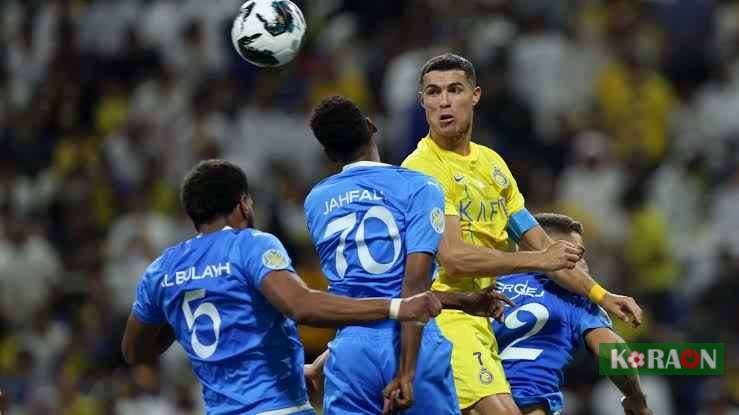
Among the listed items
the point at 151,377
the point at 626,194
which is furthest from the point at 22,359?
the point at 626,194

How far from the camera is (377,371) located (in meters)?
7.52

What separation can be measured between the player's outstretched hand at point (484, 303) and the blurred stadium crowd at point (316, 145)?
630 cm

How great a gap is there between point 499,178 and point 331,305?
1779 mm

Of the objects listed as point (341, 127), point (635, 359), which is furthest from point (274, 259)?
point (635, 359)

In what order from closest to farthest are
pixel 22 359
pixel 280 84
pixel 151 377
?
1. pixel 151 377
2. pixel 22 359
3. pixel 280 84

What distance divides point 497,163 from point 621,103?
814cm

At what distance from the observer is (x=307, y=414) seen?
749cm

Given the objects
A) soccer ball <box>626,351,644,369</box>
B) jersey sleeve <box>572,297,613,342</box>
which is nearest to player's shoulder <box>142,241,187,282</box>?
jersey sleeve <box>572,297,613,342</box>

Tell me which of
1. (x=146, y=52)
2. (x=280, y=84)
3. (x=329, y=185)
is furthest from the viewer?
(x=146, y=52)

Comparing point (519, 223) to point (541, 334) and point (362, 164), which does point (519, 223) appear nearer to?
point (541, 334)

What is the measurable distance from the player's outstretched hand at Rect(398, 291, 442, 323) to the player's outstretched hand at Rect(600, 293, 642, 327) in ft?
4.48

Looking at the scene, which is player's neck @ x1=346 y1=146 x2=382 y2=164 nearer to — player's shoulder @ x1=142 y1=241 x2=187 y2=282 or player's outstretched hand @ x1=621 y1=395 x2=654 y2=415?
player's shoulder @ x1=142 y1=241 x2=187 y2=282

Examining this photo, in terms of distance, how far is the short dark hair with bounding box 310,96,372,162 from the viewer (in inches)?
304

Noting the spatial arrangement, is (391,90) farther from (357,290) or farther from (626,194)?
(357,290)
